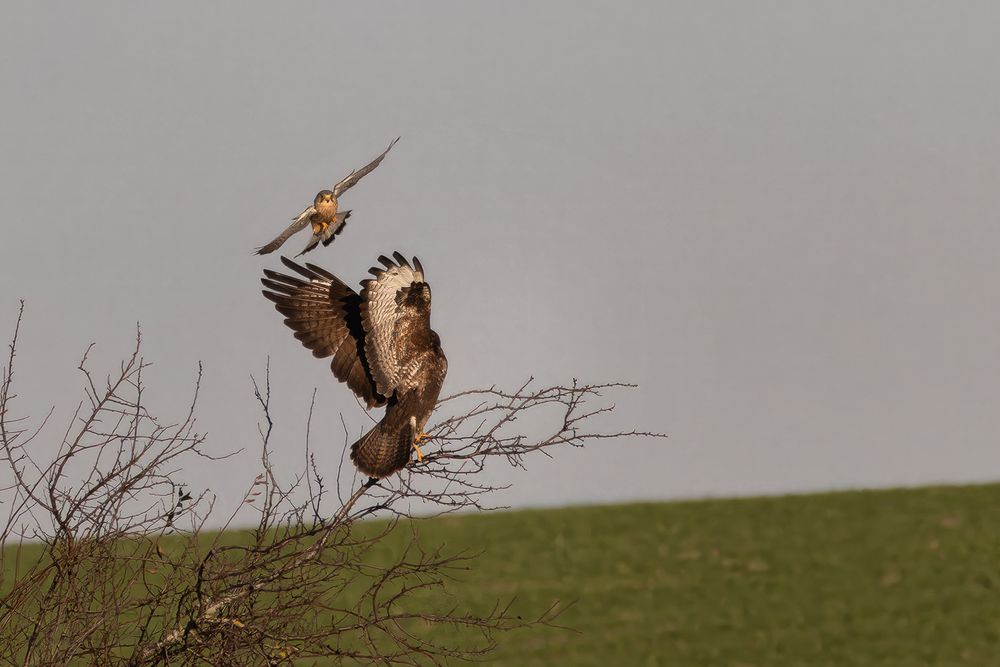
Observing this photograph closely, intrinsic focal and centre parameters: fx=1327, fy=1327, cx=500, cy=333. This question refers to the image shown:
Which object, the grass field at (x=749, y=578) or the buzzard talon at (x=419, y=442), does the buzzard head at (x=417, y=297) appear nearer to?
the buzzard talon at (x=419, y=442)

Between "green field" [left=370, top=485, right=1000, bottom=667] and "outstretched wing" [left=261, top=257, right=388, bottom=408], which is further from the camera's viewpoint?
"green field" [left=370, top=485, right=1000, bottom=667]

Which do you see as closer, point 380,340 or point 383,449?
point 383,449

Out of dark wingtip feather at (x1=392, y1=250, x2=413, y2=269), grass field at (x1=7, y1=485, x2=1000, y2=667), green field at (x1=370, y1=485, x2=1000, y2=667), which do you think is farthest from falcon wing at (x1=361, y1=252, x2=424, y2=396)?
green field at (x1=370, y1=485, x2=1000, y2=667)

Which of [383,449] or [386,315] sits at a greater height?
[386,315]

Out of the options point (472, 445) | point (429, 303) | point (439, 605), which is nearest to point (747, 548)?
point (439, 605)

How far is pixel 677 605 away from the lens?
24266mm

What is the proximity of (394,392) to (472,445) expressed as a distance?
195 centimetres

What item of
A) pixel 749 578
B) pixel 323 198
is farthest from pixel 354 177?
pixel 749 578

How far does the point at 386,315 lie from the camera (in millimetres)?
9070

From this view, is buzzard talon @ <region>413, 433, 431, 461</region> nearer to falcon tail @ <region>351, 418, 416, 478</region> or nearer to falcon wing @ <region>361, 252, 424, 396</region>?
falcon tail @ <region>351, 418, 416, 478</region>

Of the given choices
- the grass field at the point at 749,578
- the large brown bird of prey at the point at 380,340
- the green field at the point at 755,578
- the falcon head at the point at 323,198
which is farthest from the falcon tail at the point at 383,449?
the green field at the point at 755,578

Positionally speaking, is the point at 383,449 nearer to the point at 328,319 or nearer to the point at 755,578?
the point at 328,319

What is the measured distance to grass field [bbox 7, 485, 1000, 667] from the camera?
73.9 feet

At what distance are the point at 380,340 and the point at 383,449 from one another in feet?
3.32
